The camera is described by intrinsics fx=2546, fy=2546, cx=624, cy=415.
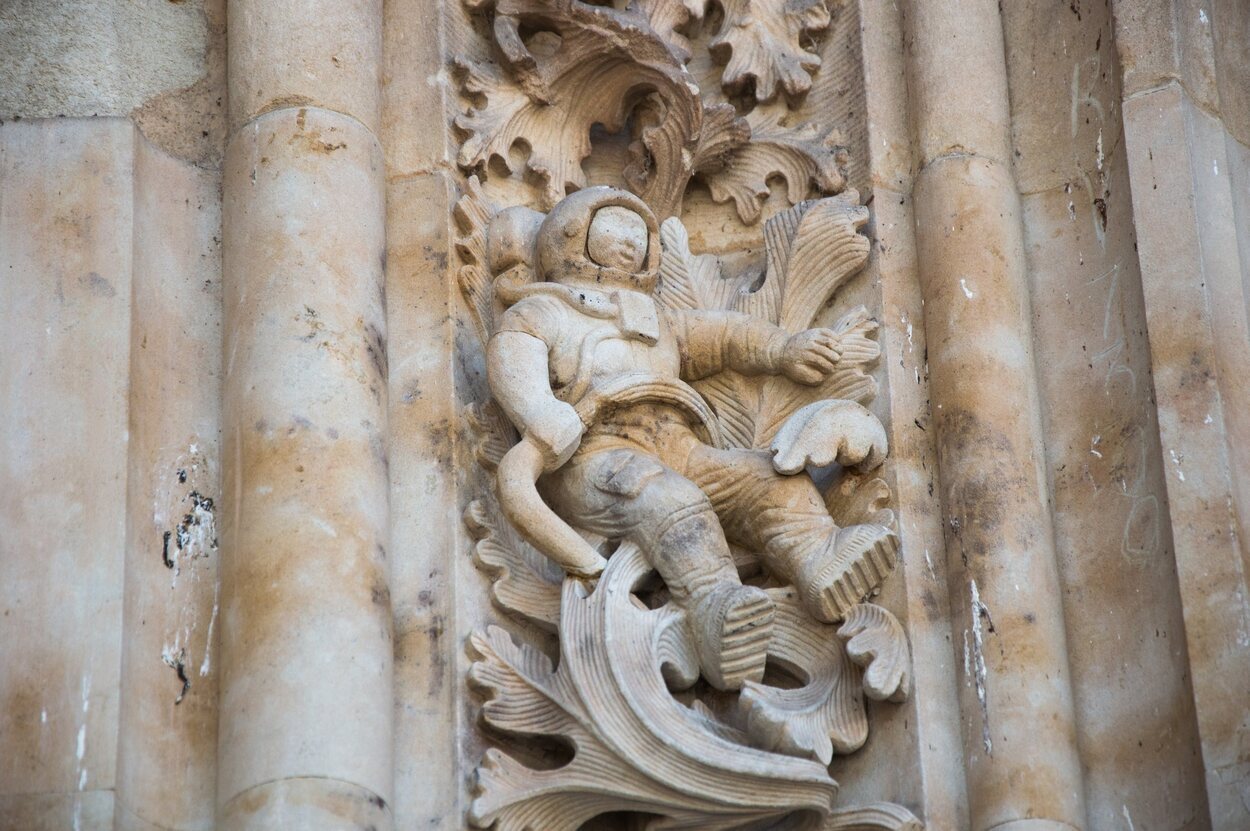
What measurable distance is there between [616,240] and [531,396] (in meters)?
0.51

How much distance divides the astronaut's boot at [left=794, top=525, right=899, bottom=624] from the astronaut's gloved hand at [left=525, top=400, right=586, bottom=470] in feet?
1.96

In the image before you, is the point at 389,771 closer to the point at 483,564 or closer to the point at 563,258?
the point at 483,564

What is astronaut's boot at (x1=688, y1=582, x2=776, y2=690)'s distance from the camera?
5688 mm

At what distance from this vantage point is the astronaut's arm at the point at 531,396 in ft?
19.1

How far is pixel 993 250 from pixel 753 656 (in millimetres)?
1244

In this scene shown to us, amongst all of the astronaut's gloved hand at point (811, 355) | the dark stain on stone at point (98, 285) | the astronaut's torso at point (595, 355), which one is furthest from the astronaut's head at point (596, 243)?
the dark stain on stone at point (98, 285)

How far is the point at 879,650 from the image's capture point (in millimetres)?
5750

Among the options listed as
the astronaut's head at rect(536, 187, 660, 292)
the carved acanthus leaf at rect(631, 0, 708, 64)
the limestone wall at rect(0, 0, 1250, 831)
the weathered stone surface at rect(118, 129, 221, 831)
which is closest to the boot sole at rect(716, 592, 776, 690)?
the limestone wall at rect(0, 0, 1250, 831)

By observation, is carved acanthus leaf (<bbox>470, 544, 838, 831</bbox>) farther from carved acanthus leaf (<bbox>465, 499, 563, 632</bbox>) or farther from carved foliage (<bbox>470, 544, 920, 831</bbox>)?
carved acanthus leaf (<bbox>465, 499, 563, 632</bbox>)

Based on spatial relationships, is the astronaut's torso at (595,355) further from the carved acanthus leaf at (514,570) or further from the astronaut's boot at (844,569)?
the astronaut's boot at (844,569)

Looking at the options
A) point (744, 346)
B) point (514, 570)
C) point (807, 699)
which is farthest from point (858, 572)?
point (514, 570)

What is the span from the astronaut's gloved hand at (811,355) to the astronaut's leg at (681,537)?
46 centimetres

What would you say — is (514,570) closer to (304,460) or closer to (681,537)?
(681,537)

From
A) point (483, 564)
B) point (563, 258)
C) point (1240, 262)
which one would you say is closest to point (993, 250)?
point (1240, 262)
